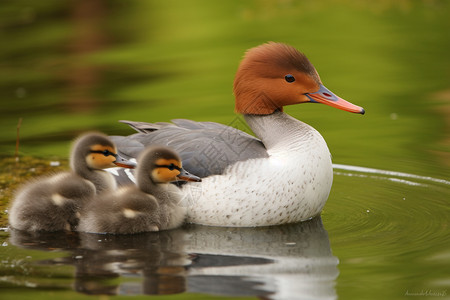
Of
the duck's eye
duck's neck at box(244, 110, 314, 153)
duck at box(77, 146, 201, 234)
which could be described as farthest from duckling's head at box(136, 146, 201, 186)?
the duck's eye

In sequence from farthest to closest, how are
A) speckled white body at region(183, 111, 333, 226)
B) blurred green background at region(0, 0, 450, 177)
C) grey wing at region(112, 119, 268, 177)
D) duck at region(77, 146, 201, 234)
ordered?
blurred green background at region(0, 0, 450, 177) → grey wing at region(112, 119, 268, 177) → speckled white body at region(183, 111, 333, 226) → duck at region(77, 146, 201, 234)

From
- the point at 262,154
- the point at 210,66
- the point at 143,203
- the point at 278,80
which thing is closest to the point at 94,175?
the point at 143,203

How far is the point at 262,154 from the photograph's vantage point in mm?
6859

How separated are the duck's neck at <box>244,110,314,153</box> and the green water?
2.20ft

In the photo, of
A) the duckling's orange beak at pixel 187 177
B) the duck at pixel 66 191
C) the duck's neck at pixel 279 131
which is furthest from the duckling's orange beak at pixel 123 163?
the duck's neck at pixel 279 131

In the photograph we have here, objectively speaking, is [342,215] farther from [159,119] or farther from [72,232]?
[159,119]

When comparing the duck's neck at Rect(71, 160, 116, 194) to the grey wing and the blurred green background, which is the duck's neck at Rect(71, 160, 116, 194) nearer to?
the grey wing

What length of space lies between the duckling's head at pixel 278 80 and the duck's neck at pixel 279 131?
0.38 feet

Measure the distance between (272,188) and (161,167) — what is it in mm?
870

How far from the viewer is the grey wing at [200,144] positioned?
6.84 m

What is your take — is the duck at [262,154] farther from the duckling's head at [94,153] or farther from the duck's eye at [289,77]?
the duckling's head at [94,153]

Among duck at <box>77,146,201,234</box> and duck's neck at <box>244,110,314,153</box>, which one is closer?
duck at <box>77,146,201,234</box>

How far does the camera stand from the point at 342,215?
23.3ft

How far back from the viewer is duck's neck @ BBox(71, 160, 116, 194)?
6.84 metres
